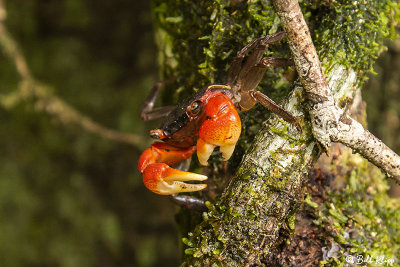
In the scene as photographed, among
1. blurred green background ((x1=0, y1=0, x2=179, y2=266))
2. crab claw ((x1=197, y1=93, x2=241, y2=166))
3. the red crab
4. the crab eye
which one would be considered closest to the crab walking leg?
the red crab

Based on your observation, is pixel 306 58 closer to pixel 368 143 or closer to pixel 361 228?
pixel 368 143

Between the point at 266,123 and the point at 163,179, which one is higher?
the point at 266,123

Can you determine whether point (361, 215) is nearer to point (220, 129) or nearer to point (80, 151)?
point (220, 129)

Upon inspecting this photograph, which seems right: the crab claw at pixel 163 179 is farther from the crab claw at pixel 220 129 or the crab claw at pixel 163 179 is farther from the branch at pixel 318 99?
the branch at pixel 318 99

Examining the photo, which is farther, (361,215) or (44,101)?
(44,101)

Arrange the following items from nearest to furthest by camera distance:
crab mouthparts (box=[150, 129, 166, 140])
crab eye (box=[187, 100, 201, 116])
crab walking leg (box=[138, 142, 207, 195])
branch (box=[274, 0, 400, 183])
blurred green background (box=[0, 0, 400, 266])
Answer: branch (box=[274, 0, 400, 183])
crab walking leg (box=[138, 142, 207, 195])
crab eye (box=[187, 100, 201, 116])
crab mouthparts (box=[150, 129, 166, 140])
blurred green background (box=[0, 0, 400, 266])

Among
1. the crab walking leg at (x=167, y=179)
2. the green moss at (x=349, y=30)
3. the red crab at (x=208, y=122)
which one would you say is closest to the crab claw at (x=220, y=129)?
the red crab at (x=208, y=122)

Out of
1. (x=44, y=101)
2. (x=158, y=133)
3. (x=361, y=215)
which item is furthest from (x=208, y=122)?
(x=44, y=101)

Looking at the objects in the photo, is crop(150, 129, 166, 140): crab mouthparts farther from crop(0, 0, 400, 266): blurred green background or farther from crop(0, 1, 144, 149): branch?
crop(0, 0, 400, 266): blurred green background

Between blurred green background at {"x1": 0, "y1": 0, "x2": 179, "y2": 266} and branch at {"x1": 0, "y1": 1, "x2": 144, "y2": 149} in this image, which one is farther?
blurred green background at {"x1": 0, "y1": 0, "x2": 179, "y2": 266}
